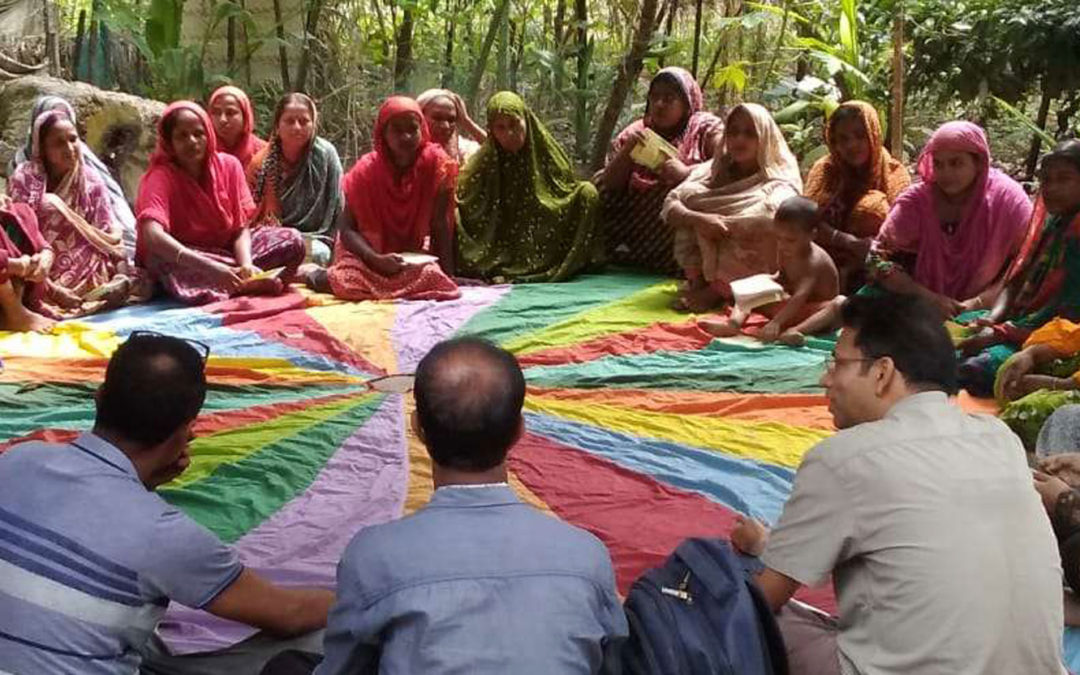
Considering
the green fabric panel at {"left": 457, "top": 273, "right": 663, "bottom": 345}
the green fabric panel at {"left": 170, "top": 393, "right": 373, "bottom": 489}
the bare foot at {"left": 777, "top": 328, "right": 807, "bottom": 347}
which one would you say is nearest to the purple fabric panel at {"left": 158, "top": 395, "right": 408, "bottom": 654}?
the green fabric panel at {"left": 170, "top": 393, "right": 373, "bottom": 489}

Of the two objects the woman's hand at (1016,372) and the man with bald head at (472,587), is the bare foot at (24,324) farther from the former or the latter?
the woman's hand at (1016,372)

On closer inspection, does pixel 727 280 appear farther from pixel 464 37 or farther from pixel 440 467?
pixel 464 37

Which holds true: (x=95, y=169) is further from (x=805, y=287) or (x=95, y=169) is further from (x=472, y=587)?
(x=472, y=587)

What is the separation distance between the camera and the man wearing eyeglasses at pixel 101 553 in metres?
1.90

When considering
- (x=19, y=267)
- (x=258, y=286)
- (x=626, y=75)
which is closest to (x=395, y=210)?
(x=258, y=286)

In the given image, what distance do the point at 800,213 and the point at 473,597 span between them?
13.0 ft

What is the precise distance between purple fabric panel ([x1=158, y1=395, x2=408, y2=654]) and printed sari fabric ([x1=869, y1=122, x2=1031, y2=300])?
2677mm

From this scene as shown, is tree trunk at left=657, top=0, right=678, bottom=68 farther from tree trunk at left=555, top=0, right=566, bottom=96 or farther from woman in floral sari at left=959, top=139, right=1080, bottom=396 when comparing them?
woman in floral sari at left=959, top=139, right=1080, bottom=396

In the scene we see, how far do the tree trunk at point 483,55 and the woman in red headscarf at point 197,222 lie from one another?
3.55 metres

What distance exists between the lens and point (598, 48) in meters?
10.6

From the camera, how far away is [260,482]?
12.0ft

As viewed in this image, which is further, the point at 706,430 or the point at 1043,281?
the point at 1043,281

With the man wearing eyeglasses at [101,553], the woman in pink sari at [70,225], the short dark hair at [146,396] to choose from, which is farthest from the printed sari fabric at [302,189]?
the man wearing eyeglasses at [101,553]

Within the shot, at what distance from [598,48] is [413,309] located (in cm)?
551
